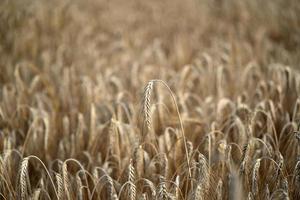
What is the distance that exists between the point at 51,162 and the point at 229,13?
124 inches

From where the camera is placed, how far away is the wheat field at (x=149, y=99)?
5.42 ft

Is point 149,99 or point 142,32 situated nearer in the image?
point 149,99

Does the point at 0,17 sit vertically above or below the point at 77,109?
above

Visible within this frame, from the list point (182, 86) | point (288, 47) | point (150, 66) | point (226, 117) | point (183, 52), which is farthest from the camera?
point (288, 47)

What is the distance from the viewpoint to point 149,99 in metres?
1.30

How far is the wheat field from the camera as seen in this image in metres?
1.65

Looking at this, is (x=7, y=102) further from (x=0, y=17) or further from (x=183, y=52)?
(x=183, y=52)

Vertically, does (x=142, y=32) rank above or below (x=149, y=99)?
above

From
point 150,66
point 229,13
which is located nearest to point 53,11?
point 150,66

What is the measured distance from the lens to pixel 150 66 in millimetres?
3225

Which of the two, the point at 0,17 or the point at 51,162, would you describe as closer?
the point at 51,162

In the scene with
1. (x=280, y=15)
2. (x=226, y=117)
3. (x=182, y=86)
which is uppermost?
(x=280, y=15)

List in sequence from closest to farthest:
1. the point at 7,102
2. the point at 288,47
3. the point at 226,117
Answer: the point at 226,117 → the point at 7,102 → the point at 288,47

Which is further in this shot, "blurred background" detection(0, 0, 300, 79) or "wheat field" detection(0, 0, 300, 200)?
"blurred background" detection(0, 0, 300, 79)
